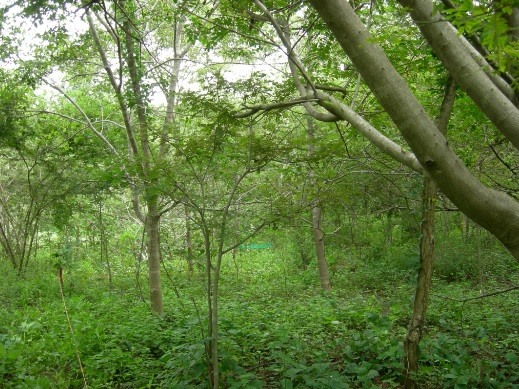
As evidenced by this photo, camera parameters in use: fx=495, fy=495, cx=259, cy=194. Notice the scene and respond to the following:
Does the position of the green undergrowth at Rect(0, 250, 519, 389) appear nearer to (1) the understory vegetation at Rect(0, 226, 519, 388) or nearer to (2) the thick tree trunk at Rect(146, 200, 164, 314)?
(1) the understory vegetation at Rect(0, 226, 519, 388)

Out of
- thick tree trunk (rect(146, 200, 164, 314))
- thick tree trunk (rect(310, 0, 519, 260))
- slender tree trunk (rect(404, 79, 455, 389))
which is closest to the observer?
thick tree trunk (rect(310, 0, 519, 260))

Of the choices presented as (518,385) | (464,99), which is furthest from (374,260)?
(518,385)

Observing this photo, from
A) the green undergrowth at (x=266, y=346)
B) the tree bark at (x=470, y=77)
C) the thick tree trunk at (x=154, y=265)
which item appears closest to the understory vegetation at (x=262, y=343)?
the green undergrowth at (x=266, y=346)

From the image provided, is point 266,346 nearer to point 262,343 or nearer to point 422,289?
point 262,343

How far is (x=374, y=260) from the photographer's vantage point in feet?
48.7

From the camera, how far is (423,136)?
2.35 m

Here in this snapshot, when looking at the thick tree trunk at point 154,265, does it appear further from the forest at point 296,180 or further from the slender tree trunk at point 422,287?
the slender tree trunk at point 422,287

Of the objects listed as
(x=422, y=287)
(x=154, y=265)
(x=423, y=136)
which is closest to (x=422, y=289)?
(x=422, y=287)

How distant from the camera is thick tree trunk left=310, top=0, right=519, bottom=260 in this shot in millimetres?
2344

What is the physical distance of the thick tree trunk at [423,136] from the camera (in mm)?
2344

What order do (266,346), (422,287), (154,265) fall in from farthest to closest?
(154,265), (266,346), (422,287)

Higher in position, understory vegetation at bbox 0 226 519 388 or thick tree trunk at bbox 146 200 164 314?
thick tree trunk at bbox 146 200 164 314

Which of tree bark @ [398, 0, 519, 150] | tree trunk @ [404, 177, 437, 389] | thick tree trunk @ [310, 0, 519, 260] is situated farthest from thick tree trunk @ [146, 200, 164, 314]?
tree bark @ [398, 0, 519, 150]

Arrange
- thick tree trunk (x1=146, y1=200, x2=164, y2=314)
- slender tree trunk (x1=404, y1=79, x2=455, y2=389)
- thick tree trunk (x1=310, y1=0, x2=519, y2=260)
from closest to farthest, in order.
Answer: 1. thick tree trunk (x1=310, y1=0, x2=519, y2=260)
2. slender tree trunk (x1=404, y1=79, x2=455, y2=389)
3. thick tree trunk (x1=146, y1=200, x2=164, y2=314)
